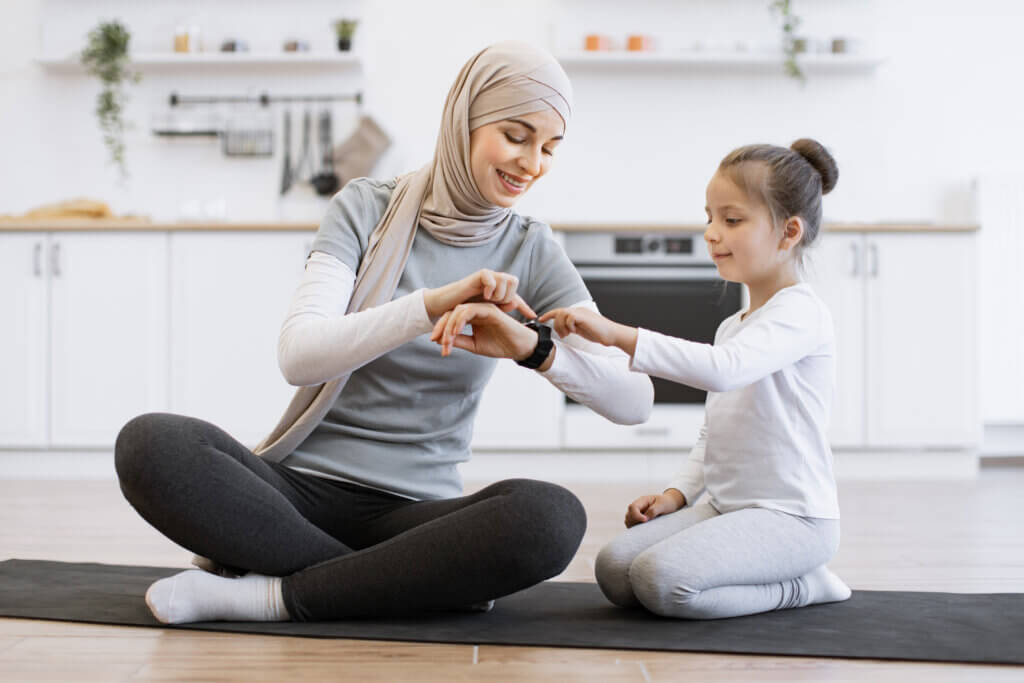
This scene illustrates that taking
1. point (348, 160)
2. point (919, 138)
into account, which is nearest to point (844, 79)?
point (919, 138)

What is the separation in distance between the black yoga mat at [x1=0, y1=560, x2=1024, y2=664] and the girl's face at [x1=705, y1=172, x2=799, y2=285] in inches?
21.9

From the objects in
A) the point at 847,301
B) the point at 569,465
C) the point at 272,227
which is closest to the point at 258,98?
the point at 272,227

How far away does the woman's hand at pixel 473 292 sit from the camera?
4.41ft

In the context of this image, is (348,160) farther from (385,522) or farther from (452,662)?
(452,662)

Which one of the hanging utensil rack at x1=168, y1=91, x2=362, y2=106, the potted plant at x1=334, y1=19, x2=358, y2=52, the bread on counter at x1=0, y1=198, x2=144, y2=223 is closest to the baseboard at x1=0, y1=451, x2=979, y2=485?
the bread on counter at x1=0, y1=198, x2=144, y2=223

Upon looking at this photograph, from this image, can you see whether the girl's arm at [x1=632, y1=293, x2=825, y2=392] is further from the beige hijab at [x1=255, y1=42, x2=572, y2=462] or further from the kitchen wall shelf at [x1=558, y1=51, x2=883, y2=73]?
the kitchen wall shelf at [x1=558, y1=51, x2=883, y2=73]

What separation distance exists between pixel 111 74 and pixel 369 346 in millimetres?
3348

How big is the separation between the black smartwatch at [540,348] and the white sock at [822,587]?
1.90ft

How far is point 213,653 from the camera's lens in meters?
1.28

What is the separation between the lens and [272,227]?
367 cm

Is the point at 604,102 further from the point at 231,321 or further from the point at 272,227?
the point at 231,321

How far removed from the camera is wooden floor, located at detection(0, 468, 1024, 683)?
1219 mm

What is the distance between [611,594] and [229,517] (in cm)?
61

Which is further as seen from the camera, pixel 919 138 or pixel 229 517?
pixel 919 138
